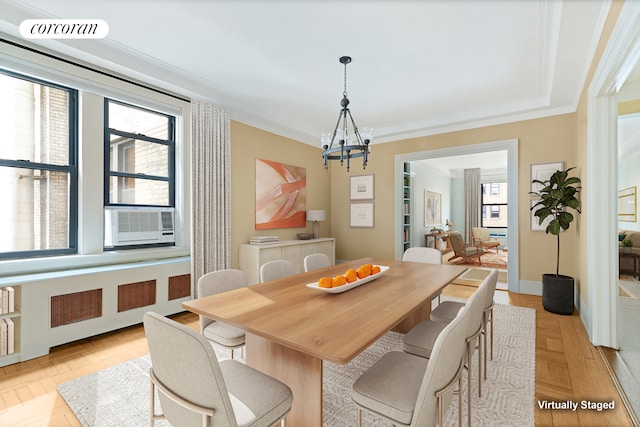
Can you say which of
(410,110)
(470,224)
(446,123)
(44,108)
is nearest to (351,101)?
(410,110)

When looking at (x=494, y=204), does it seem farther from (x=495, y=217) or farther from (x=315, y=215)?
(x=315, y=215)

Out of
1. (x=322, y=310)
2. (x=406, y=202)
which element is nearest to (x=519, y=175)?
(x=406, y=202)

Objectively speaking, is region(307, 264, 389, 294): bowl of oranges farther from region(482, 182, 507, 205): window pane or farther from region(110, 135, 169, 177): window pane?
region(482, 182, 507, 205): window pane

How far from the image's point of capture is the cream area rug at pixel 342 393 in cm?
171

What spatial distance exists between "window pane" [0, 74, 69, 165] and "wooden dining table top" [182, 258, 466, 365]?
8.40ft

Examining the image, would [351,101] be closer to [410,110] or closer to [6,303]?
[410,110]

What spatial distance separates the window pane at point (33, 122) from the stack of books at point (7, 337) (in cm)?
149

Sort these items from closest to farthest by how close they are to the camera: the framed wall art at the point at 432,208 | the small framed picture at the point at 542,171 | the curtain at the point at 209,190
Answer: the curtain at the point at 209,190
the small framed picture at the point at 542,171
the framed wall art at the point at 432,208

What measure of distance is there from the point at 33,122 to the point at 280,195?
316 centimetres

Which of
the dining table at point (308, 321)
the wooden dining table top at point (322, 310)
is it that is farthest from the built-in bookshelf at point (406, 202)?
the dining table at point (308, 321)

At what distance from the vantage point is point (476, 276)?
562 centimetres

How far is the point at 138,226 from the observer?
3402 millimetres

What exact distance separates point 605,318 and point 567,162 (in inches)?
96.0

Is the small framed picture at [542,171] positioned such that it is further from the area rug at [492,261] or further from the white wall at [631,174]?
the area rug at [492,261]
